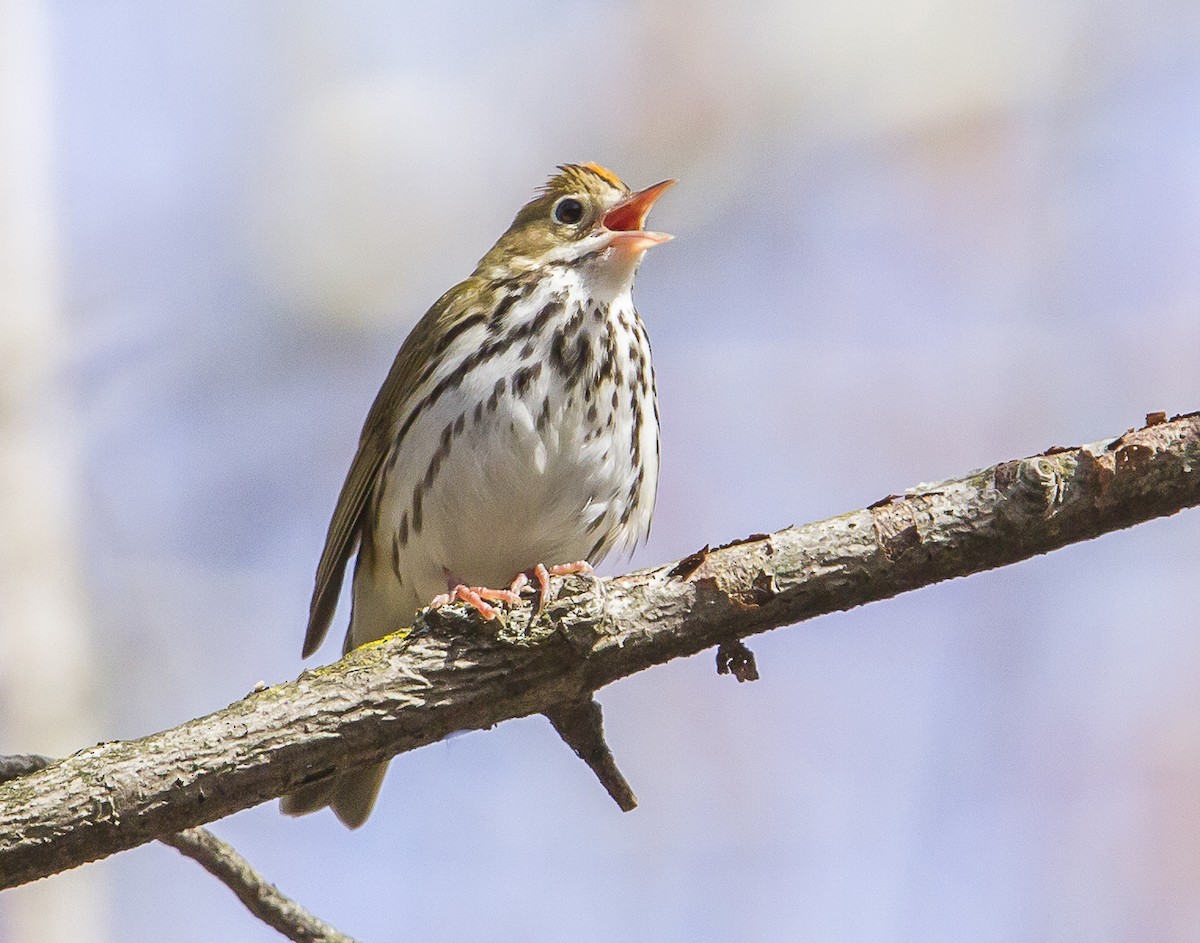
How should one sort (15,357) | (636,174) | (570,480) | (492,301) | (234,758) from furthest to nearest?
(636,174) → (15,357) → (492,301) → (570,480) → (234,758)

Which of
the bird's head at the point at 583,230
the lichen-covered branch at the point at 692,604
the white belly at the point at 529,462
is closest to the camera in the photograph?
the lichen-covered branch at the point at 692,604

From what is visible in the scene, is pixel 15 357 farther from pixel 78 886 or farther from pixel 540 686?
pixel 540 686

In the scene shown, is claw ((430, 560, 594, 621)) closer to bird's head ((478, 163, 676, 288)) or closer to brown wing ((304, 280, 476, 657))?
brown wing ((304, 280, 476, 657))

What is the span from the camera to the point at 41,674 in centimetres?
525

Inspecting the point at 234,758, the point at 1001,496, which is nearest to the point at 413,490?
the point at 234,758

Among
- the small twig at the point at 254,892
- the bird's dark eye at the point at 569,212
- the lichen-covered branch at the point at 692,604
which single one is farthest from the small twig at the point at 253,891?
the bird's dark eye at the point at 569,212

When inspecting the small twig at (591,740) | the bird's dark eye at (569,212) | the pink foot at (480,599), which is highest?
the bird's dark eye at (569,212)

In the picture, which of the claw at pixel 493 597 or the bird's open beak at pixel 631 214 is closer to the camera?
the claw at pixel 493 597

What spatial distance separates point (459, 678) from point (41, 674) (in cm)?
277

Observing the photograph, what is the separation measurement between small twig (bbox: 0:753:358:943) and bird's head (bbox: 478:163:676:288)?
2.57 metres

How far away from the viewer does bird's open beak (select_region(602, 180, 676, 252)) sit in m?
5.18

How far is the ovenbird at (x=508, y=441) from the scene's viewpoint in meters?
4.76

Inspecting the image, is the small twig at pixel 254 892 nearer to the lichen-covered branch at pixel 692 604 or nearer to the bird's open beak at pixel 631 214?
the lichen-covered branch at pixel 692 604

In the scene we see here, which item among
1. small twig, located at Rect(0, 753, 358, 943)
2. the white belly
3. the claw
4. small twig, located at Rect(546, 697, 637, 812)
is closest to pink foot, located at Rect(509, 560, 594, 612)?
the claw
